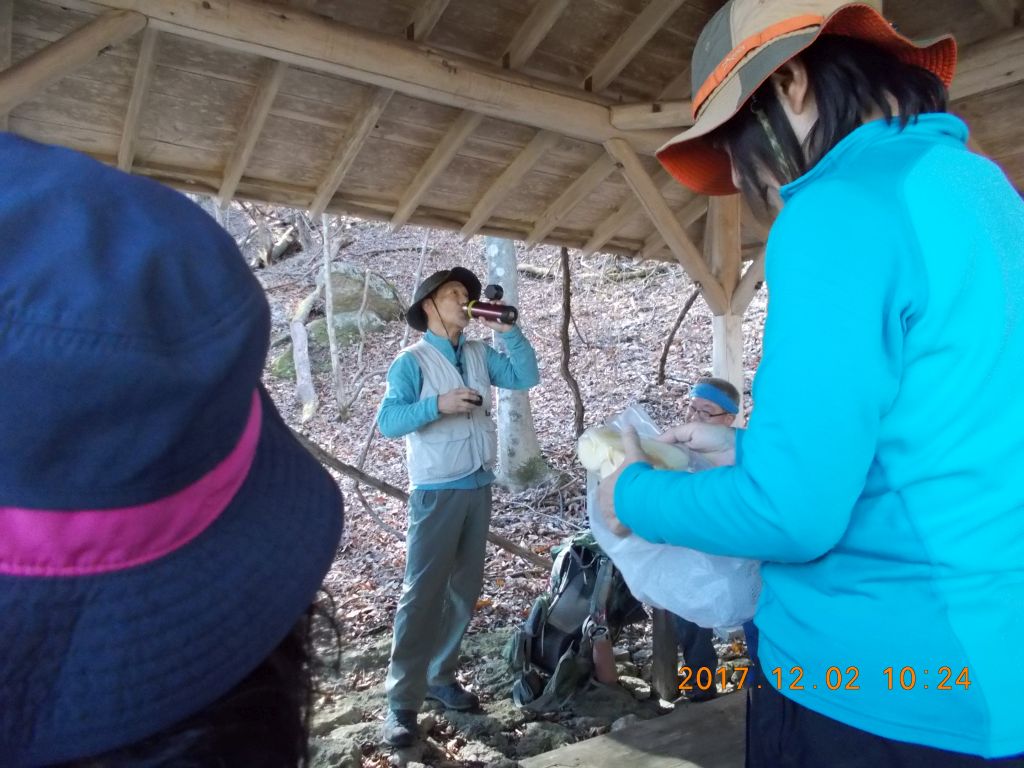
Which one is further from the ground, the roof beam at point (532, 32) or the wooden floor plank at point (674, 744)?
the roof beam at point (532, 32)

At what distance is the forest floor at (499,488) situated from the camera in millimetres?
3633

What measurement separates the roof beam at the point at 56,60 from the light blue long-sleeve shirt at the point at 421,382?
1.89 m

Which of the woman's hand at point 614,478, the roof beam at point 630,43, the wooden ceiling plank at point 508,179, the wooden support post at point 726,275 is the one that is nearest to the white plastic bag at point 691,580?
the woman's hand at point 614,478

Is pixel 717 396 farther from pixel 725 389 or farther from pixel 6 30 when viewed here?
pixel 6 30

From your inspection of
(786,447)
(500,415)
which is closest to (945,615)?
(786,447)

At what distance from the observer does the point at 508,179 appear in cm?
466

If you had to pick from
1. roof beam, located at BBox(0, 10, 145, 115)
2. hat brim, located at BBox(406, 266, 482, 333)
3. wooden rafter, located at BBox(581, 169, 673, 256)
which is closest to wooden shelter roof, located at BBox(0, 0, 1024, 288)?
roof beam, located at BBox(0, 10, 145, 115)

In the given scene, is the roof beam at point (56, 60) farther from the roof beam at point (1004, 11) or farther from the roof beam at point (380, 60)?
the roof beam at point (1004, 11)

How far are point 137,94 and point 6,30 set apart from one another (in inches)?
20.7

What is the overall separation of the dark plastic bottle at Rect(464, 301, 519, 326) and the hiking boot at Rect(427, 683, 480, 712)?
Result: 2.16 metres

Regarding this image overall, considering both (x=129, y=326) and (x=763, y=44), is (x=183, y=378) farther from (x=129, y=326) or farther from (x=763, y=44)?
(x=763, y=44)

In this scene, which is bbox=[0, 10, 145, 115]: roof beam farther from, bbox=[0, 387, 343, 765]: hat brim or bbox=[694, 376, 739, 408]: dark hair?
bbox=[694, 376, 739, 408]: dark hair

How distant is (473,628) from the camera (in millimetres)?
5117

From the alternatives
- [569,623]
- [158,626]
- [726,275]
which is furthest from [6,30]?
[726,275]
